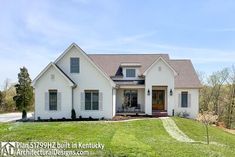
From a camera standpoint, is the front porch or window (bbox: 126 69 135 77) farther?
window (bbox: 126 69 135 77)

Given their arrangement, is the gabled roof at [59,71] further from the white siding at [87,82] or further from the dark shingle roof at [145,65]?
the dark shingle roof at [145,65]

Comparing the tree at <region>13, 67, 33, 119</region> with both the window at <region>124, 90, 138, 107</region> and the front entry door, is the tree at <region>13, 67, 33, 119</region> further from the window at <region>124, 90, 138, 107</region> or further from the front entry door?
the front entry door

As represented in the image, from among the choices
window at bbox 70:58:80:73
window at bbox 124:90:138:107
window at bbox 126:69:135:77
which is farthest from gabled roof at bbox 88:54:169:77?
window at bbox 70:58:80:73

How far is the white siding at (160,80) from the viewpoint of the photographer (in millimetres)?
29609

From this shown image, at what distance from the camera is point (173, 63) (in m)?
35.6

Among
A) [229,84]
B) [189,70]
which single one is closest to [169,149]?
[189,70]

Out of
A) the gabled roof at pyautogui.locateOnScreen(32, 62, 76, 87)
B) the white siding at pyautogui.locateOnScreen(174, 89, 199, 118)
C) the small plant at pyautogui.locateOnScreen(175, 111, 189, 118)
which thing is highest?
the gabled roof at pyautogui.locateOnScreen(32, 62, 76, 87)

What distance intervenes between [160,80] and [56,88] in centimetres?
956

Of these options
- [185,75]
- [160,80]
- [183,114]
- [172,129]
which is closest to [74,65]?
[160,80]

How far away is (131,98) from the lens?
3177cm

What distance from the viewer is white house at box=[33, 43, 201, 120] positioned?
1061 inches

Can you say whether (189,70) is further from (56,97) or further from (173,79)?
(56,97)

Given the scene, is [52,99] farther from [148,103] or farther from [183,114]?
[183,114]

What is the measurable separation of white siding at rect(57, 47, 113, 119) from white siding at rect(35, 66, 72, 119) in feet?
2.77
